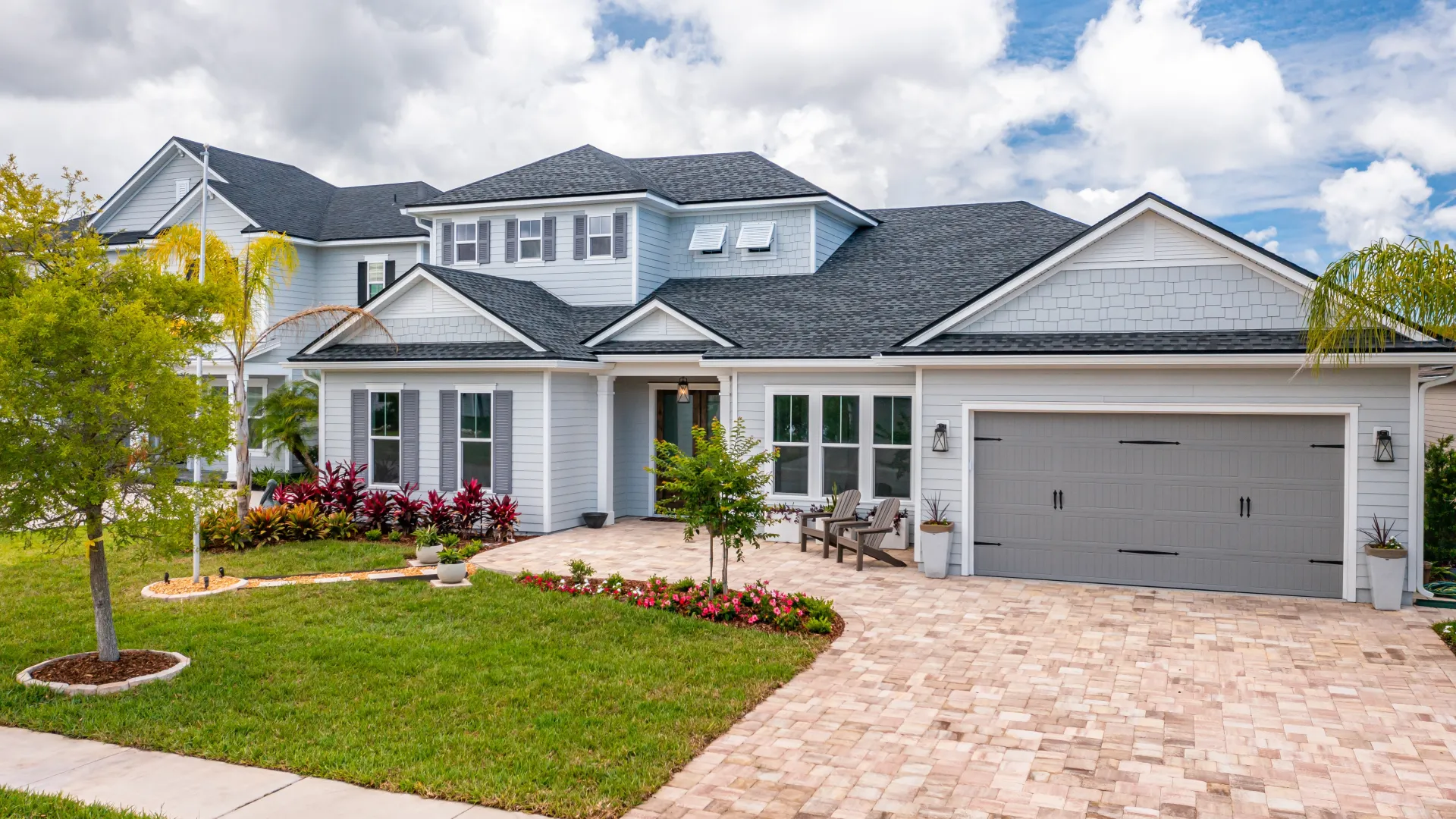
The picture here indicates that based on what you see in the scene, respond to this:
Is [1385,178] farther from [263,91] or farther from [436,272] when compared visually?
[263,91]

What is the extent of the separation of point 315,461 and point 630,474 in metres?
7.92

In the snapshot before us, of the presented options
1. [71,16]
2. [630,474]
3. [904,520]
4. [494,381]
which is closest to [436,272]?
[494,381]

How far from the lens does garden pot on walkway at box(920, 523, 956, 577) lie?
1336 centimetres

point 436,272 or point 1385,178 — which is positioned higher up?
point 1385,178

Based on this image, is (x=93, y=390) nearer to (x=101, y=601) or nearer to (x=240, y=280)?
(x=101, y=601)

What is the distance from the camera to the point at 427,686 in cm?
836

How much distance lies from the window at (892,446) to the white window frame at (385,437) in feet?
27.9

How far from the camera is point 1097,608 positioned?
11.6 metres

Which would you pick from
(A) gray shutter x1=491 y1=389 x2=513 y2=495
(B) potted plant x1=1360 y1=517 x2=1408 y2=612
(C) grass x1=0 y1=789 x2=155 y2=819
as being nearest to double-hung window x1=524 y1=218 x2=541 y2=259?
(A) gray shutter x1=491 y1=389 x2=513 y2=495

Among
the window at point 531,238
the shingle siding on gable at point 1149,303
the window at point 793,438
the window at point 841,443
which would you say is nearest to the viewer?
the shingle siding on gable at point 1149,303

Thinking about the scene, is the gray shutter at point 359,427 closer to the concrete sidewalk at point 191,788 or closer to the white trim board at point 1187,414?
the white trim board at point 1187,414

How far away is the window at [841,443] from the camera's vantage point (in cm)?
1634

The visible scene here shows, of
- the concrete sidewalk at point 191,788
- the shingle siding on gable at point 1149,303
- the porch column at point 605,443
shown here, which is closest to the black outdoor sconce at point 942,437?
the shingle siding on gable at point 1149,303

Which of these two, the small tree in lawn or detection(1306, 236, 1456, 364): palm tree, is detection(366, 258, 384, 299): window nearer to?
the small tree in lawn
